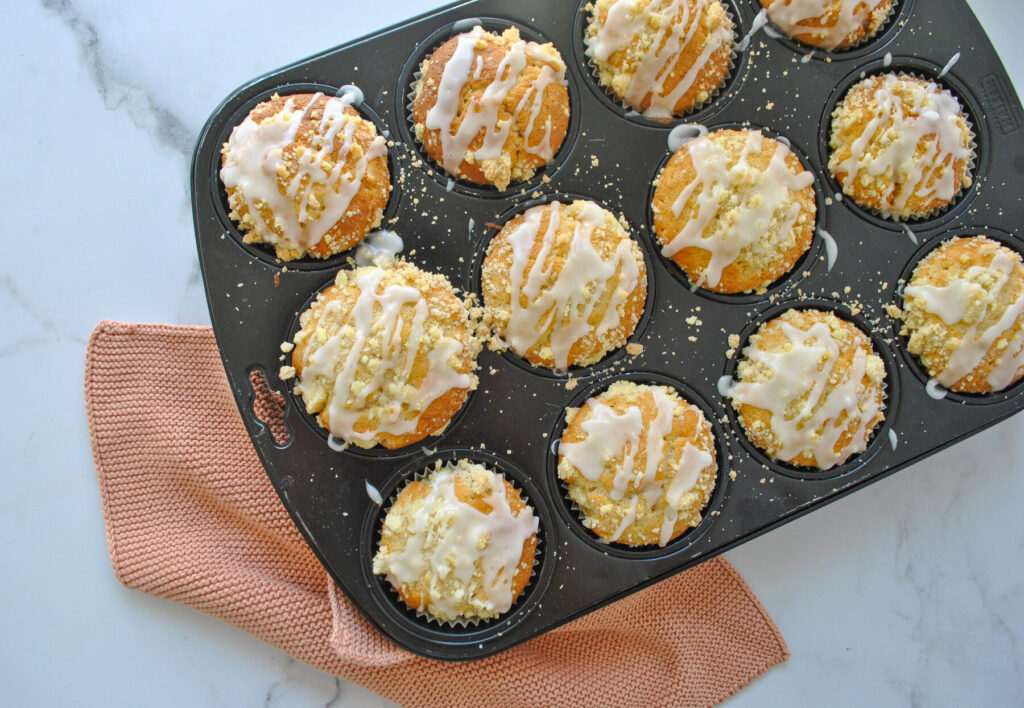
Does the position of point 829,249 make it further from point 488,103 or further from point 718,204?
point 488,103

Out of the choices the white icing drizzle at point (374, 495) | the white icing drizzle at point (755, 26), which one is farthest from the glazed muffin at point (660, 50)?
the white icing drizzle at point (374, 495)

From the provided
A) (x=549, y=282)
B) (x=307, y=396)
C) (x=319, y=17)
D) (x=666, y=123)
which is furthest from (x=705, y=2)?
(x=307, y=396)

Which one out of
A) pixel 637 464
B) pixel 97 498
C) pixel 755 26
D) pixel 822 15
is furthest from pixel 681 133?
pixel 97 498

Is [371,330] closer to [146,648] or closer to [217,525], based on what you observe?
[217,525]

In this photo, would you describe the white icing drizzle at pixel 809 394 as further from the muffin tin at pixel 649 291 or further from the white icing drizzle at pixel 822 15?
the white icing drizzle at pixel 822 15

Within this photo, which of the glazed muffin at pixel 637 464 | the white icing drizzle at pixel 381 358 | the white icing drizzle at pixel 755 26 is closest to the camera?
the white icing drizzle at pixel 381 358

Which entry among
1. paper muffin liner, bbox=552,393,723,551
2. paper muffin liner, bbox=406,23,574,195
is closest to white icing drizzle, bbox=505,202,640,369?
paper muffin liner, bbox=406,23,574,195
